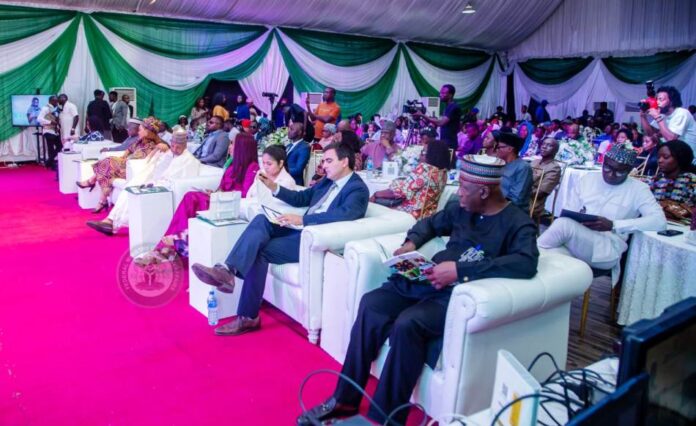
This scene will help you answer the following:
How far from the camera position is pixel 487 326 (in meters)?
2.23

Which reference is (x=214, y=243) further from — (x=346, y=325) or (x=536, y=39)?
(x=536, y=39)

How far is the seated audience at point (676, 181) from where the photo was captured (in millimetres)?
3740

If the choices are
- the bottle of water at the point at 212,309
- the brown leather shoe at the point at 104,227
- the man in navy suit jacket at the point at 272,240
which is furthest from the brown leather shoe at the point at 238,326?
the brown leather shoe at the point at 104,227

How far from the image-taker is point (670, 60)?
1259 centimetres

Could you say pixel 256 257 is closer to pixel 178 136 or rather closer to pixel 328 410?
pixel 328 410

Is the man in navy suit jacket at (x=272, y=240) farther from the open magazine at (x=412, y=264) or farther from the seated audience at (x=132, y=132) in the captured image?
the seated audience at (x=132, y=132)

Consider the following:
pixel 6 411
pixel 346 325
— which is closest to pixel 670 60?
pixel 346 325

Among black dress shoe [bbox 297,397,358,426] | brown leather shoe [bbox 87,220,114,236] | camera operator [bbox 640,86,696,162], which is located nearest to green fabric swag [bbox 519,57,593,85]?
camera operator [bbox 640,86,696,162]

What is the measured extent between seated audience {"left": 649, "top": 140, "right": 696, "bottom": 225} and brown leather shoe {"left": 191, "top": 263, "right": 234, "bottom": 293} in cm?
279

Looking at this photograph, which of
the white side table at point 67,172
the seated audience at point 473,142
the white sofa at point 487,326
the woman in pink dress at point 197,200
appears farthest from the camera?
the seated audience at point 473,142

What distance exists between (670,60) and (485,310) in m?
12.8

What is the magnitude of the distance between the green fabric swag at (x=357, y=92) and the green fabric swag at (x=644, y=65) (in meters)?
5.12

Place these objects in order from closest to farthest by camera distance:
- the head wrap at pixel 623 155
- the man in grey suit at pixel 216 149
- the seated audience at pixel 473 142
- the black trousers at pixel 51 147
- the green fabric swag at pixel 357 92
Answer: the head wrap at pixel 623 155 → the man in grey suit at pixel 216 149 → the seated audience at pixel 473 142 → the black trousers at pixel 51 147 → the green fabric swag at pixel 357 92

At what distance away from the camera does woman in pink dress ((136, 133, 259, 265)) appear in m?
4.26
